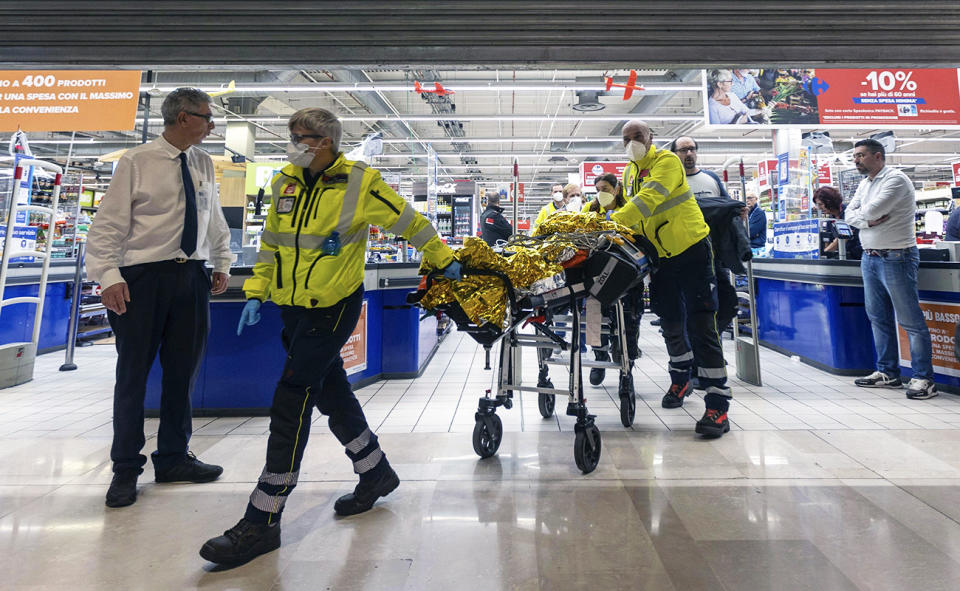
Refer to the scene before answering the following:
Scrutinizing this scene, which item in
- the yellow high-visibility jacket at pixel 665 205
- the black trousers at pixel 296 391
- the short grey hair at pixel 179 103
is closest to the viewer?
the black trousers at pixel 296 391

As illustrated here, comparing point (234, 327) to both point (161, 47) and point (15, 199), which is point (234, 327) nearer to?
point (161, 47)

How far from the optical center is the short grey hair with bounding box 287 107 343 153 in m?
1.83

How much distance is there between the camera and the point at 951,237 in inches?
215

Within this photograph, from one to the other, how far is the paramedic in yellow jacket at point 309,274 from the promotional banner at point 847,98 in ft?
21.3

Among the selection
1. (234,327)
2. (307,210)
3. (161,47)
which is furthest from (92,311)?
(307,210)

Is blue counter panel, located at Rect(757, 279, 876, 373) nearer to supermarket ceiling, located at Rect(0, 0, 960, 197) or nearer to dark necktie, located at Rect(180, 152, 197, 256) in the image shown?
supermarket ceiling, located at Rect(0, 0, 960, 197)

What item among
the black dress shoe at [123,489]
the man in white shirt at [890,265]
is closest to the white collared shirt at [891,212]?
the man in white shirt at [890,265]

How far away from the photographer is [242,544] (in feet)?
5.33

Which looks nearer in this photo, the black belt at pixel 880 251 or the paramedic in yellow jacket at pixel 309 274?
the paramedic in yellow jacket at pixel 309 274

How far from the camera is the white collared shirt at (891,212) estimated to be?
11.9ft

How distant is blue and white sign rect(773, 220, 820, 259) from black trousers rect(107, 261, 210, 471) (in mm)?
5544

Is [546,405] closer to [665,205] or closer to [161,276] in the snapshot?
[665,205]

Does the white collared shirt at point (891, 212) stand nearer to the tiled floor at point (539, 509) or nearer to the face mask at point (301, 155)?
the tiled floor at point (539, 509)

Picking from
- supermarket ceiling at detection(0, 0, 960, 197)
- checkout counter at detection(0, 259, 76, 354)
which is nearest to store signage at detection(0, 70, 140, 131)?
checkout counter at detection(0, 259, 76, 354)
